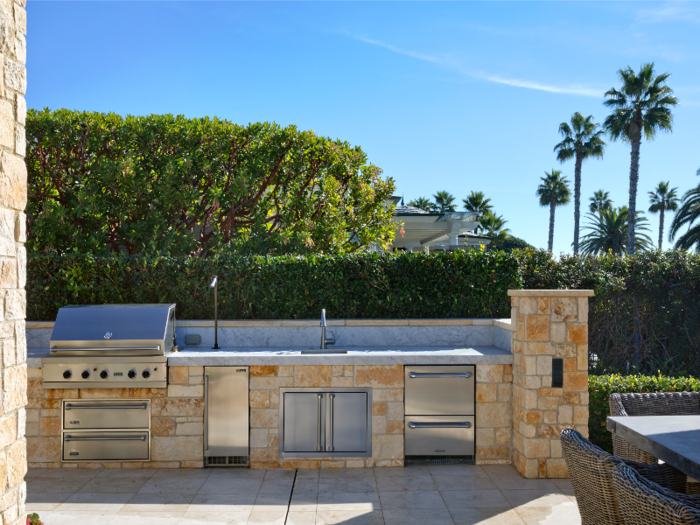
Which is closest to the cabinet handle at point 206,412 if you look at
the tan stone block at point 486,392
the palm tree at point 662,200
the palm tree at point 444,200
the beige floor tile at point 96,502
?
the beige floor tile at point 96,502

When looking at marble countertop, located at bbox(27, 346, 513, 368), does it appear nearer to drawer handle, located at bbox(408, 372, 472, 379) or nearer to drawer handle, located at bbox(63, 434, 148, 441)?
drawer handle, located at bbox(408, 372, 472, 379)

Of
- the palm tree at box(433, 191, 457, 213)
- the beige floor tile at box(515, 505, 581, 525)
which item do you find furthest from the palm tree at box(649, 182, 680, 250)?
the beige floor tile at box(515, 505, 581, 525)

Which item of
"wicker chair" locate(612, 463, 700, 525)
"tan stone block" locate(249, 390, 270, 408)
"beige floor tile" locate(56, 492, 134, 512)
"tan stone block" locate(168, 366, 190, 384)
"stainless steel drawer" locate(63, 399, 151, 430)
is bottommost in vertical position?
"beige floor tile" locate(56, 492, 134, 512)

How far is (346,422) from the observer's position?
4.85m

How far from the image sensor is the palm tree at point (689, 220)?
2012cm

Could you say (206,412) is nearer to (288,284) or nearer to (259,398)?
(259,398)

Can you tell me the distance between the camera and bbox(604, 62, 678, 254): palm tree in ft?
57.3

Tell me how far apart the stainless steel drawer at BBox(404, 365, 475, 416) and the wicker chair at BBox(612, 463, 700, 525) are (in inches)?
113

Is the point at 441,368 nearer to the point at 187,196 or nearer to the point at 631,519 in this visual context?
the point at 631,519

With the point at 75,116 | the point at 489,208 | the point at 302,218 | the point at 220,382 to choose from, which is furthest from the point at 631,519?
the point at 489,208

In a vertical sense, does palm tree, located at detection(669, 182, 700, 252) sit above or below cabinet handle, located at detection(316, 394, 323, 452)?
above

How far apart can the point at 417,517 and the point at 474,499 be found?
23.6 inches

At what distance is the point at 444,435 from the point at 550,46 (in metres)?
8.36

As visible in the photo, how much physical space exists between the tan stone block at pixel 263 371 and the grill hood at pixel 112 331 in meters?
0.87
